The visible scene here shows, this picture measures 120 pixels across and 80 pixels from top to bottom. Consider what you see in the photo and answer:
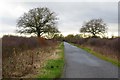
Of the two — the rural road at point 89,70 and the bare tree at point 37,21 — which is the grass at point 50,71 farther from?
the bare tree at point 37,21

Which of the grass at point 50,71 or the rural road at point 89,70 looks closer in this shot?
the grass at point 50,71

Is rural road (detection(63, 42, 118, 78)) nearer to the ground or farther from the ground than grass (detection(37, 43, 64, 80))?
nearer to the ground

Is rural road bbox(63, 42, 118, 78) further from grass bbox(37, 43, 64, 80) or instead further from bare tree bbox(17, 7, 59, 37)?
bare tree bbox(17, 7, 59, 37)

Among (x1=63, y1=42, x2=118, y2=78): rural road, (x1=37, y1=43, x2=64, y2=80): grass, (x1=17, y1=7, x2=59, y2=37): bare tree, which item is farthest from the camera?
(x1=17, y1=7, x2=59, y2=37): bare tree

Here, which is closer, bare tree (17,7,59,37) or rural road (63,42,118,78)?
rural road (63,42,118,78)

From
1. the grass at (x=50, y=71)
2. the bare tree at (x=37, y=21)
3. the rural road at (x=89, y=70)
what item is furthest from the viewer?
the bare tree at (x=37, y=21)

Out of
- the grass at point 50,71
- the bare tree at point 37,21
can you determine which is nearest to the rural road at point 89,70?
the grass at point 50,71

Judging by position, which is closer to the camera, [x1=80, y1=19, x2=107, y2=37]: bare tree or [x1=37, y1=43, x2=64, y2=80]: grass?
[x1=37, y1=43, x2=64, y2=80]: grass

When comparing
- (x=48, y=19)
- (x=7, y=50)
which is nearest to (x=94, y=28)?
(x=48, y=19)

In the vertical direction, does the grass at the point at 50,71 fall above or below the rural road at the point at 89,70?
above

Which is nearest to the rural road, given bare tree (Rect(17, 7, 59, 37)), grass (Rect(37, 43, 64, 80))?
grass (Rect(37, 43, 64, 80))

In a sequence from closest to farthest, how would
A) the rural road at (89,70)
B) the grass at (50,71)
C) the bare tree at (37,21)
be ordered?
the grass at (50,71) → the rural road at (89,70) → the bare tree at (37,21)

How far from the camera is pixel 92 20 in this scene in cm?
11050

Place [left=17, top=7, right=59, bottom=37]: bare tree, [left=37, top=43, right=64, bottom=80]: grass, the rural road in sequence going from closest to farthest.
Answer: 1. [left=37, top=43, right=64, bottom=80]: grass
2. the rural road
3. [left=17, top=7, right=59, bottom=37]: bare tree
